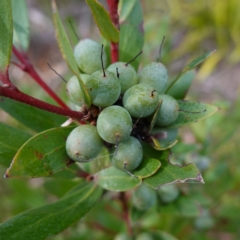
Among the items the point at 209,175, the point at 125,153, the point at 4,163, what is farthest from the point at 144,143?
the point at 209,175

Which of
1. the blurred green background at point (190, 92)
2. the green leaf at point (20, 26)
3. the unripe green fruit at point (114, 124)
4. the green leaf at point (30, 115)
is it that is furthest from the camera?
the blurred green background at point (190, 92)

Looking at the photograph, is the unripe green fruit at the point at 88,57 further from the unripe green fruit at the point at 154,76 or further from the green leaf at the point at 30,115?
the green leaf at the point at 30,115

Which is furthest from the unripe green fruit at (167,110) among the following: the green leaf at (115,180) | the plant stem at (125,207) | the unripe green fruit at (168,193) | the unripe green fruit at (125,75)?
the plant stem at (125,207)

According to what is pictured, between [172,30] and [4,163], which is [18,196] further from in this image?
[172,30]

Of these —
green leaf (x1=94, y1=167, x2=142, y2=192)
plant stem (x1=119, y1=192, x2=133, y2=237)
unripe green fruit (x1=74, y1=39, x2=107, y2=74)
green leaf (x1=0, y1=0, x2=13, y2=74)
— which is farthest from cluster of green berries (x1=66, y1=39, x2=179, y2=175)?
plant stem (x1=119, y1=192, x2=133, y2=237)

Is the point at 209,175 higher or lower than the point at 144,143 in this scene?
lower

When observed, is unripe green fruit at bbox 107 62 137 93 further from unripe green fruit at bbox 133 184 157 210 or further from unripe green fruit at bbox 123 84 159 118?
unripe green fruit at bbox 133 184 157 210

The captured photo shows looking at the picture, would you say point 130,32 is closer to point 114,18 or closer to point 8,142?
point 114,18

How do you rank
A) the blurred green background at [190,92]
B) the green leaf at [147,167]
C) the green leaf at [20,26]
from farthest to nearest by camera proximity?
1. the blurred green background at [190,92]
2. the green leaf at [20,26]
3. the green leaf at [147,167]
